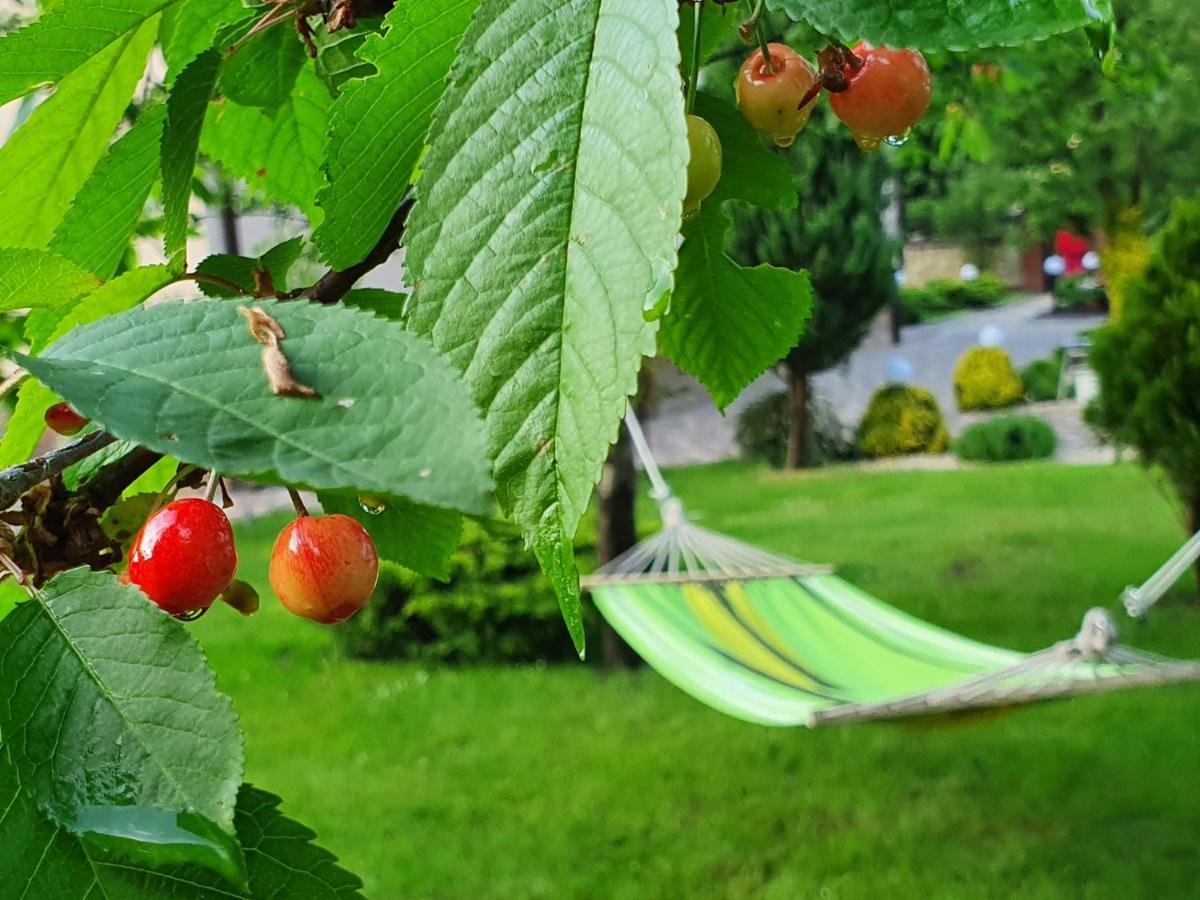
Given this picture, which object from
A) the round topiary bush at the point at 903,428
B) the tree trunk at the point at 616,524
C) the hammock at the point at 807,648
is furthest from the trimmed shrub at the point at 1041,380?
the hammock at the point at 807,648

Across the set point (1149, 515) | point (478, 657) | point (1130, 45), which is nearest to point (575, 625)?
point (478, 657)

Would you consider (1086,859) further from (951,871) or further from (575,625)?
(575,625)

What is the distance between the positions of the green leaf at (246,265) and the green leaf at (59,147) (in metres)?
0.12

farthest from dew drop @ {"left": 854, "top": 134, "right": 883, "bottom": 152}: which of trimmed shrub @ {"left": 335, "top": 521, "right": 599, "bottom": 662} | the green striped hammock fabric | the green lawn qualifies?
trimmed shrub @ {"left": 335, "top": 521, "right": 599, "bottom": 662}

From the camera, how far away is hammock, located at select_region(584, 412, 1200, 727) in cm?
275

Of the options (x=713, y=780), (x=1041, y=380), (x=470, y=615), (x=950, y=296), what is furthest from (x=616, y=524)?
(x=950, y=296)

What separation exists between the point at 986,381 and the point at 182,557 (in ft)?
40.3

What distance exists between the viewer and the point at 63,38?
56 cm

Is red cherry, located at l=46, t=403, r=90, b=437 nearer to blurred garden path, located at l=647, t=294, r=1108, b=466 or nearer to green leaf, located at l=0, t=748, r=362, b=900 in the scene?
green leaf, located at l=0, t=748, r=362, b=900

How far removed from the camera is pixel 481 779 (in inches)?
156

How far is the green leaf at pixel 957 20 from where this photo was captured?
0.34 metres

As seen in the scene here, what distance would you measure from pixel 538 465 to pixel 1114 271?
11.0 metres

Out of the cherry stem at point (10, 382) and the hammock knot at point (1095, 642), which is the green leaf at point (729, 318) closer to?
the cherry stem at point (10, 382)

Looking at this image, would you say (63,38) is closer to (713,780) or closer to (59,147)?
(59,147)
